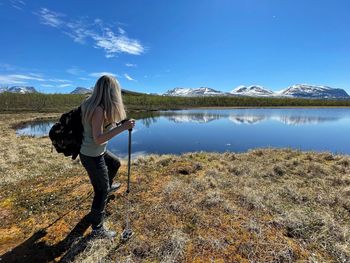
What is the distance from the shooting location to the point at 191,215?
19.2 feet

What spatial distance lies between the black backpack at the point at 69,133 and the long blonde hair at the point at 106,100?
13.8 inches

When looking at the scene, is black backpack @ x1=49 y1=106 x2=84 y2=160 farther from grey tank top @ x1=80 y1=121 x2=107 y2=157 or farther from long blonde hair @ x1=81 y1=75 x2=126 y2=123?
long blonde hair @ x1=81 y1=75 x2=126 y2=123

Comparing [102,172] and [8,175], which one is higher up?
[102,172]

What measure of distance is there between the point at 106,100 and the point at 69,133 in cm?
106

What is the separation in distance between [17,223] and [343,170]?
423 inches

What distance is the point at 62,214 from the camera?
6023mm

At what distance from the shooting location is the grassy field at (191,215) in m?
4.64

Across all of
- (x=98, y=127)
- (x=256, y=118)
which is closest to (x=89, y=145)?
(x=98, y=127)

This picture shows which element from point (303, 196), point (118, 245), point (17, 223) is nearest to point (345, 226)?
point (303, 196)

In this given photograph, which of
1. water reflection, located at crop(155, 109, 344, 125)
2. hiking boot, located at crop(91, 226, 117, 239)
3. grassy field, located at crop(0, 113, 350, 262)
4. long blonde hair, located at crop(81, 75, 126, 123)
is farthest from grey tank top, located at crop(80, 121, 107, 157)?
water reflection, located at crop(155, 109, 344, 125)

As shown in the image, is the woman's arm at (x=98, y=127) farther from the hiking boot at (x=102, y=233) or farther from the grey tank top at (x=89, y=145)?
the hiking boot at (x=102, y=233)

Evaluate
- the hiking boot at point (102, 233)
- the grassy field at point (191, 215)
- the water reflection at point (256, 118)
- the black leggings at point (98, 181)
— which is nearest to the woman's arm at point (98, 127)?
the black leggings at point (98, 181)

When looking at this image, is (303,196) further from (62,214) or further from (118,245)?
(62,214)

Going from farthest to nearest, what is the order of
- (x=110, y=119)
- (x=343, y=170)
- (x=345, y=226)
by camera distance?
(x=343, y=170), (x=345, y=226), (x=110, y=119)
